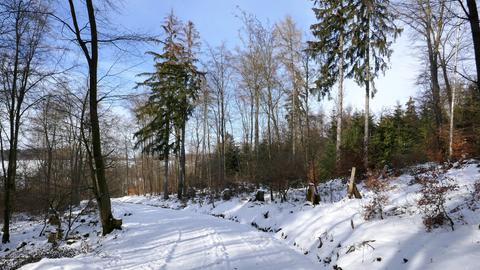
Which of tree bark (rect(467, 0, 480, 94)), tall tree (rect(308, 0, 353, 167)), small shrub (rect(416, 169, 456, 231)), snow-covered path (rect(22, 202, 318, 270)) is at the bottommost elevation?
snow-covered path (rect(22, 202, 318, 270))

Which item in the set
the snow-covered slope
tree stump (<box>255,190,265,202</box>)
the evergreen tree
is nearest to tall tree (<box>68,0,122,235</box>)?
the snow-covered slope

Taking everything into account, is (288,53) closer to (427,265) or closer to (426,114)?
(426,114)

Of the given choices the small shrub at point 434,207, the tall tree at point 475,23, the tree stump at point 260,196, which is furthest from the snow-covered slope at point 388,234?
the tree stump at point 260,196

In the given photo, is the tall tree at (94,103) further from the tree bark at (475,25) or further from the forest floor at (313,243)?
the tree bark at (475,25)

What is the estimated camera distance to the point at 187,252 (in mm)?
8164

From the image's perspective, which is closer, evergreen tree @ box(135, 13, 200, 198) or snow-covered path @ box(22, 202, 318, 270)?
snow-covered path @ box(22, 202, 318, 270)

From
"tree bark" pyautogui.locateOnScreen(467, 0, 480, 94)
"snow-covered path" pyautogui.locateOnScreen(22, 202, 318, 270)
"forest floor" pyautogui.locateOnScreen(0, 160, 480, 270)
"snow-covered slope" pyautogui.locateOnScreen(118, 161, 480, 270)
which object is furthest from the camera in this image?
"snow-covered path" pyautogui.locateOnScreen(22, 202, 318, 270)

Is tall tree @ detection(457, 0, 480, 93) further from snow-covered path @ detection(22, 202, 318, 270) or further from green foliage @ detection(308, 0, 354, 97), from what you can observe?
green foliage @ detection(308, 0, 354, 97)

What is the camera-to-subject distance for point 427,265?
5.48 m

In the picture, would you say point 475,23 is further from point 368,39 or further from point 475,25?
point 368,39

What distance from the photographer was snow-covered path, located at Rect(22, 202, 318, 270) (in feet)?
22.8

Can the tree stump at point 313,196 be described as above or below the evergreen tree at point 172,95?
below

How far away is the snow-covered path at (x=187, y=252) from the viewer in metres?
6.94

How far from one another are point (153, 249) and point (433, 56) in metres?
19.0
